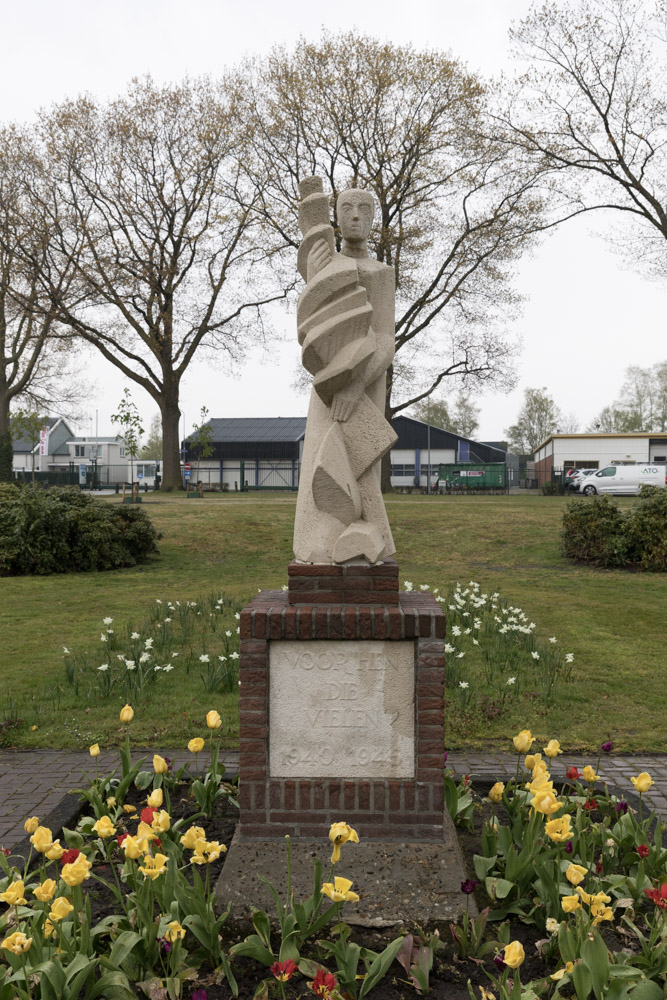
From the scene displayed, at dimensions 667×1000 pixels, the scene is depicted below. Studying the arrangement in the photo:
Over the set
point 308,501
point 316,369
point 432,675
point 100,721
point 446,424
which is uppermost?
point 446,424

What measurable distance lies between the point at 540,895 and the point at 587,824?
55cm

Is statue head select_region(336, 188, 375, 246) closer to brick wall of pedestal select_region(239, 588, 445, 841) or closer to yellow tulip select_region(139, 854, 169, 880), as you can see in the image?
brick wall of pedestal select_region(239, 588, 445, 841)

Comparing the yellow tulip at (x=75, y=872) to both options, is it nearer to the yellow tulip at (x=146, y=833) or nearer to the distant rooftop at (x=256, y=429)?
the yellow tulip at (x=146, y=833)

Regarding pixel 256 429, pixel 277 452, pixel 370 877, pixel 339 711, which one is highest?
pixel 256 429

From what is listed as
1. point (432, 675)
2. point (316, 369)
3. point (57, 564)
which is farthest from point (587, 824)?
point (57, 564)

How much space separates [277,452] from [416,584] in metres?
38.8

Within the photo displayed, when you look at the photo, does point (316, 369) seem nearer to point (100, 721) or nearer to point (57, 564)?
point (100, 721)

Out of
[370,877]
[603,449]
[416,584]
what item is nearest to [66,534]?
[416,584]

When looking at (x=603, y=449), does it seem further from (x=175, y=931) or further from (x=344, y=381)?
(x=175, y=931)

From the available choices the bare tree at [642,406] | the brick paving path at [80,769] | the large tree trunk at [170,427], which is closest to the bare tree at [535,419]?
the bare tree at [642,406]

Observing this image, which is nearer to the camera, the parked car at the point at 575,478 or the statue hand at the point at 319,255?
the statue hand at the point at 319,255

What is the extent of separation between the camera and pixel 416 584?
Result: 34.8 ft

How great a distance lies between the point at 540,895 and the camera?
3148mm

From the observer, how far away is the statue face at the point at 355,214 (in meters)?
3.98
